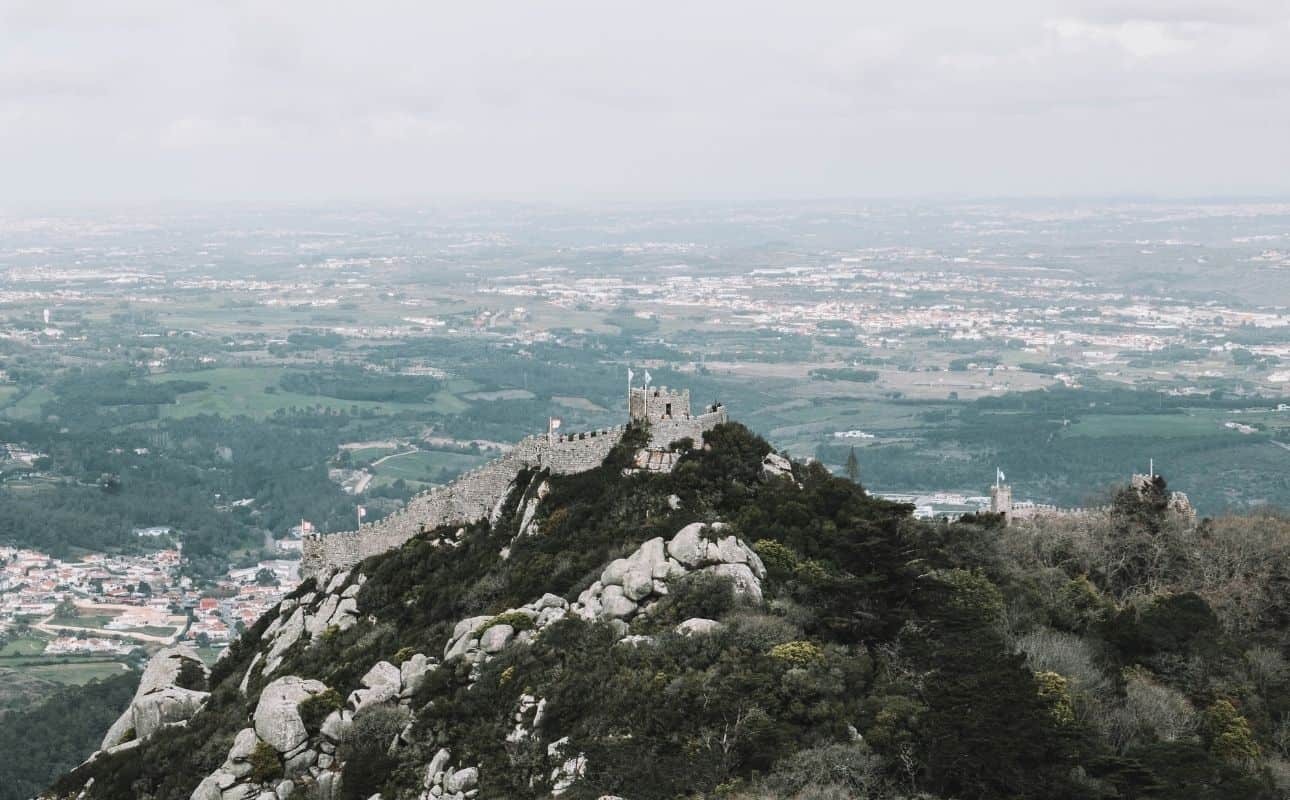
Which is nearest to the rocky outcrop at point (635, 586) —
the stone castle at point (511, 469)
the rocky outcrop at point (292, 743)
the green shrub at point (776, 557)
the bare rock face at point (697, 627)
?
the green shrub at point (776, 557)

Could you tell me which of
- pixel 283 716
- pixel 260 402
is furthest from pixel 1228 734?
pixel 260 402

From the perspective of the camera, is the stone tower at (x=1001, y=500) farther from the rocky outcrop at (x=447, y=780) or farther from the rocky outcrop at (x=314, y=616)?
the rocky outcrop at (x=447, y=780)

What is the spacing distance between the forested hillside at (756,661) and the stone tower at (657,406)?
46.0 inches

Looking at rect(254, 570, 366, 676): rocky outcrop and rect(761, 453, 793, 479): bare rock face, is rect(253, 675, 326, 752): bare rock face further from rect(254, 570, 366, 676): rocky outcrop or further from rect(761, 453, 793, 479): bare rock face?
rect(761, 453, 793, 479): bare rock face

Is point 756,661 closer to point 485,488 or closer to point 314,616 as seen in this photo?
point 485,488

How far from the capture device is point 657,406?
45781 mm

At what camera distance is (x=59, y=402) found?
189750 millimetres

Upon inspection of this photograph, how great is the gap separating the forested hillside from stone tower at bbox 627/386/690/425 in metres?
1.17

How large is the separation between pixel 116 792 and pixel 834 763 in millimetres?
22787

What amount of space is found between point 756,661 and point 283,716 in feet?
40.9

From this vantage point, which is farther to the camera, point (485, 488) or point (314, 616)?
point (485, 488)

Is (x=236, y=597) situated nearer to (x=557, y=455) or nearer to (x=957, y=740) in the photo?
(x=557, y=455)

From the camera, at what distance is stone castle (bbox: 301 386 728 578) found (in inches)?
1788

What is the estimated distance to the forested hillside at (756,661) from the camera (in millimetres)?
29125
